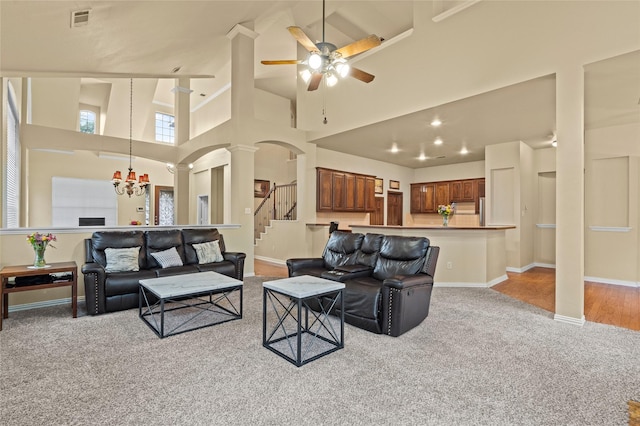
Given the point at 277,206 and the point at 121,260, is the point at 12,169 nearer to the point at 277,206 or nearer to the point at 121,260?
the point at 121,260

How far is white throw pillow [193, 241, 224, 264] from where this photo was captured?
4.91 meters

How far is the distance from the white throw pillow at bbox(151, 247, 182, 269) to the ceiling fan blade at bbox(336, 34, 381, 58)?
11.5ft

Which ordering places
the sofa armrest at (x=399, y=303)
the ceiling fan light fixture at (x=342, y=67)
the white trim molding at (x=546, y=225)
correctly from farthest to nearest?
the white trim molding at (x=546, y=225) < the ceiling fan light fixture at (x=342, y=67) < the sofa armrest at (x=399, y=303)

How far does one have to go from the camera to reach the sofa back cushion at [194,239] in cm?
491

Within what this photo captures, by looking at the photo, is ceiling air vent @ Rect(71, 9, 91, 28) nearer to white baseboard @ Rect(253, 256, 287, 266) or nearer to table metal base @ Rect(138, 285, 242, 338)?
table metal base @ Rect(138, 285, 242, 338)

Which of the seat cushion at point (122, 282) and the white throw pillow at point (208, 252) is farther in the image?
the white throw pillow at point (208, 252)

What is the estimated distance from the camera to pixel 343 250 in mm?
4477

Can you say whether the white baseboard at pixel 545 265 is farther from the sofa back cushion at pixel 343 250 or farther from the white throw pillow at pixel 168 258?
the white throw pillow at pixel 168 258

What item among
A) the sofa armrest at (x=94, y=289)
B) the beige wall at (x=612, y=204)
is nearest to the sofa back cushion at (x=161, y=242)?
the sofa armrest at (x=94, y=289)

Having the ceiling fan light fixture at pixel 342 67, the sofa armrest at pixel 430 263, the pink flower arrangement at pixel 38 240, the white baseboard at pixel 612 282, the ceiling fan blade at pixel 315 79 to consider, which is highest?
the ceiling fan blade at pixel 315 79

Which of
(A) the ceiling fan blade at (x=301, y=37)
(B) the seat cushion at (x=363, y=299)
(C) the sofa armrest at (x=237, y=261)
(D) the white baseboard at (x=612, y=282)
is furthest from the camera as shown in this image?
(D) the white baseboard at (x=612, y=282)

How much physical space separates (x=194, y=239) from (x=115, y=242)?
3.55ft

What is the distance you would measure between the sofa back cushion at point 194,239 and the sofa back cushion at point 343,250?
6.21ft

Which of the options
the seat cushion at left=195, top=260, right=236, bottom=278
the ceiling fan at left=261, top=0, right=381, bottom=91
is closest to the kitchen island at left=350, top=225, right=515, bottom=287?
the seat cushion at left=195, top=260, right=236, bottom=278
